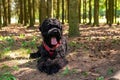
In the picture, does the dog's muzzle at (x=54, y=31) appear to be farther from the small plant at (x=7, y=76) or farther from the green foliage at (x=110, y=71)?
the green foliage at (x=110, y=71)

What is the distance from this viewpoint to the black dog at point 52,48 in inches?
287

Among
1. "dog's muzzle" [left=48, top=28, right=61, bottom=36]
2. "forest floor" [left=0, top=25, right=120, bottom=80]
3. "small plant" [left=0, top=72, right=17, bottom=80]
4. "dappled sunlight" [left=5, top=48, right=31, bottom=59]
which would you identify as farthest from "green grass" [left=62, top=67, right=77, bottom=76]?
"dappled sunlight" [left=5, top=48, right=31, bottom=59]

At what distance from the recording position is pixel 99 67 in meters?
7.66

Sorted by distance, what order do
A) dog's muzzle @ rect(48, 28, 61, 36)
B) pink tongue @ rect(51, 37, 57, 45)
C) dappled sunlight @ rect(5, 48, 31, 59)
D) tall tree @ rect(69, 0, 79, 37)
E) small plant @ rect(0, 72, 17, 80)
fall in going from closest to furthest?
small plant @ rect(0, 72, 17, 80)
dog's muzzle @ rect(48, 28, 61, 36)
pink tongue @ rect(51, 37, 57, 45)
dappled sunlight @ rect(5, 48, 31, 59)
tall tree @ rect(69, 0, 79, 37)

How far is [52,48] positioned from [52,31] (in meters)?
0.60

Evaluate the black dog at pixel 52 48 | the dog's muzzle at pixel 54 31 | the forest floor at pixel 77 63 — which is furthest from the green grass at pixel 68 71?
the dog's muzzle at pixel 54 31

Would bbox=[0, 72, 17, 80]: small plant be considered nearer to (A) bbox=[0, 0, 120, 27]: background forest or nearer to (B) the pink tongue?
(B) the pink tongue

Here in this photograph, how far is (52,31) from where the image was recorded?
7246 mm

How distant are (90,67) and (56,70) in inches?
38.7

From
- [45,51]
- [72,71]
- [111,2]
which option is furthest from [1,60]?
[111,2]

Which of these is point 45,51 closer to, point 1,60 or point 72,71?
point 72,71

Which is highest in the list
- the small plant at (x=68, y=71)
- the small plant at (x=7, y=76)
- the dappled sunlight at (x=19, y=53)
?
the dappled sunlight at (x=19, y=53)

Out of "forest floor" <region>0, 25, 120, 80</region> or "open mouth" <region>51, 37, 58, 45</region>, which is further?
"open mouth" <region>51, 37, 58, 45</region>

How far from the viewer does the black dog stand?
7301mm
